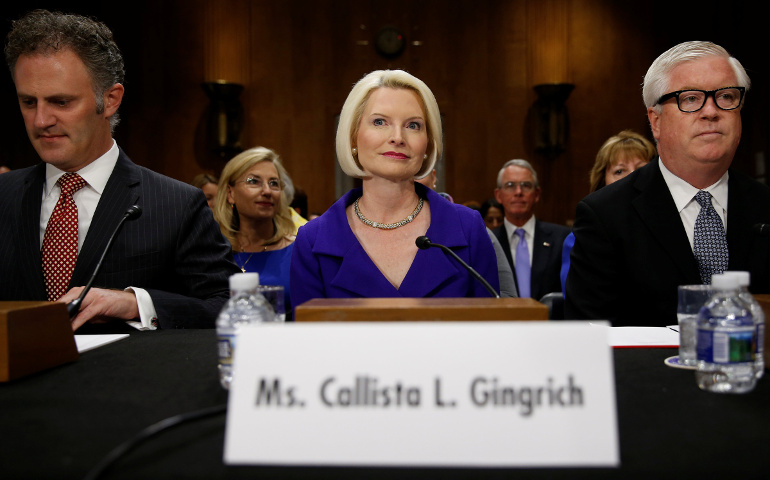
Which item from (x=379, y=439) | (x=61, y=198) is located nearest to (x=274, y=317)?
(x=379, y=439)

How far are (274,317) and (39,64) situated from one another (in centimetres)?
123

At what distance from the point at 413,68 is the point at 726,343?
6.98 m

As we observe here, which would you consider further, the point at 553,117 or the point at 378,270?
the point at 553,117

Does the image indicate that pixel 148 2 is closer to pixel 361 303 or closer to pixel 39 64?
pixel 39 64

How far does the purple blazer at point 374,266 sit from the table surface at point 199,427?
0.60 meters

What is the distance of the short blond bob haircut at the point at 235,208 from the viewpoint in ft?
12.4

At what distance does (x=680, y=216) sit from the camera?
1869mm

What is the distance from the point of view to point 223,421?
2.67 feet

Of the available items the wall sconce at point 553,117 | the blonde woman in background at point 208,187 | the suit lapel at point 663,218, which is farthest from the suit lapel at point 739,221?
the wall sconce at point 553,117

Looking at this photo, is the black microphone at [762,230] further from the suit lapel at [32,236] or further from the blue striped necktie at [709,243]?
the suit lapel at [32,236]

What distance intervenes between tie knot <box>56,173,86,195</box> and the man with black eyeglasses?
1.54 meters

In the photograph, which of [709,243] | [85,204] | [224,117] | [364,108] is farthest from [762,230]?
[224,117]

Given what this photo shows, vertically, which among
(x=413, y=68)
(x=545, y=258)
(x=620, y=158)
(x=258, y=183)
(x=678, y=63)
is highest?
(x=413, y=68)

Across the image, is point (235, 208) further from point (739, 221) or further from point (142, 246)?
point (739, 221)
